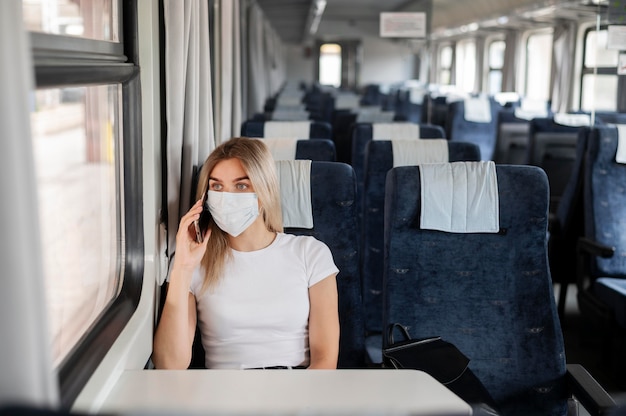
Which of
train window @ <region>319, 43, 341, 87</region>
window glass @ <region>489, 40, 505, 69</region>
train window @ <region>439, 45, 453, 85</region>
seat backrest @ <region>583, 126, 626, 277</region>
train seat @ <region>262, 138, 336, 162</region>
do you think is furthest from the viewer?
train window @ <region>319, 43, 341, 87</region>

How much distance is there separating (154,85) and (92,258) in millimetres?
532

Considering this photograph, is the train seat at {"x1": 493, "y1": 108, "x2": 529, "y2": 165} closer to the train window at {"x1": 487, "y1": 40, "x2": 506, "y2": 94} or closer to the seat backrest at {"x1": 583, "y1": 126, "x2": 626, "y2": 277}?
the seat backrest at {"x1": 583, "y1": 126, "x2": 626, "y2": 277}

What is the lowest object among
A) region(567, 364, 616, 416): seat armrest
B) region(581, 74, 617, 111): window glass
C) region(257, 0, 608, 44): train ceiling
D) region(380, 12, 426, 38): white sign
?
region(567, 364, 616, 416): seat armrest

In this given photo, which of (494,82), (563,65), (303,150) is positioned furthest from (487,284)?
(494,82)

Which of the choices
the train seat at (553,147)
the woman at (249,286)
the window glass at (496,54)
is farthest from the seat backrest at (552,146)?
the window glass at (496,54)

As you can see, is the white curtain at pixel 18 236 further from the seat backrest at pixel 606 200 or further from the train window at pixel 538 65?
the train window at pixel 538 65

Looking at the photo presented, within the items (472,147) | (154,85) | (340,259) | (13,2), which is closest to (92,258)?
(154,85)

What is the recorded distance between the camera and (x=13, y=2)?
829 mm

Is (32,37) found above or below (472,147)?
above

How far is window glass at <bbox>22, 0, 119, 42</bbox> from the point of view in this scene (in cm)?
131

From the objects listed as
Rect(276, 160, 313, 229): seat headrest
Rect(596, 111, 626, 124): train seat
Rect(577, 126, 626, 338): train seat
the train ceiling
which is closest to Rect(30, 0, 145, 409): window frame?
Rect(276, 160, 313, 229): seat headrest

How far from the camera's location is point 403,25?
615cm

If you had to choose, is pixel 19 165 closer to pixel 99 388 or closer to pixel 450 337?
pixel 99 388

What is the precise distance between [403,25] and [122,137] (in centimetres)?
461
